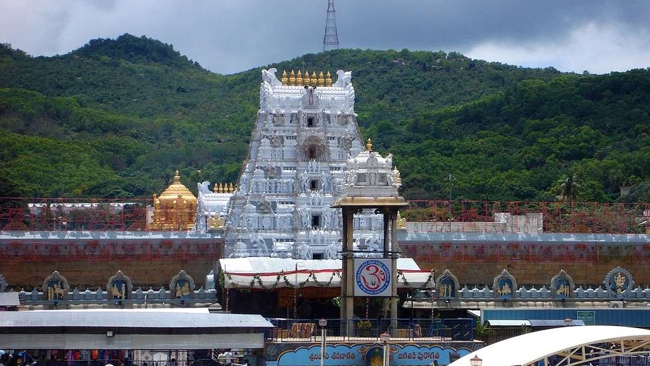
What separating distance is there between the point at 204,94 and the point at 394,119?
35.1 meters

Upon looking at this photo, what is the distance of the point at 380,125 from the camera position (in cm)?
14825

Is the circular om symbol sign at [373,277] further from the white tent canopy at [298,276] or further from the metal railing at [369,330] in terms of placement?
the white tent canopy at [298,276]

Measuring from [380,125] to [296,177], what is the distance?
75.5m

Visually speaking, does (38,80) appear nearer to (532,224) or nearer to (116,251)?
(532,224)

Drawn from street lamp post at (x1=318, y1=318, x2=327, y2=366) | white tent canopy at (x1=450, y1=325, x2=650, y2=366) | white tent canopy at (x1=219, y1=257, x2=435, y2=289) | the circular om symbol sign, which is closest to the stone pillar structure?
the circular om symbol sign

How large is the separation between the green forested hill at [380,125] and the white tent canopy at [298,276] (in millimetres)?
45888

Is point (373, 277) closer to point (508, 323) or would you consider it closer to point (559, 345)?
point (508, 323)

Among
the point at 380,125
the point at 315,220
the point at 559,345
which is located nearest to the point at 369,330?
the point at 559,345

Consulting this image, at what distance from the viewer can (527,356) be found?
37344 millimetres

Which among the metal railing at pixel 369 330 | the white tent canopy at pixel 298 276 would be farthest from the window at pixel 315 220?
the metal railing at pixel 369 330

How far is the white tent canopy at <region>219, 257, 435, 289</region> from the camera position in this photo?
58156 mm

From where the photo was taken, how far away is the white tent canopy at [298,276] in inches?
2290

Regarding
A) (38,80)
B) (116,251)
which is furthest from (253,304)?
(38,80)

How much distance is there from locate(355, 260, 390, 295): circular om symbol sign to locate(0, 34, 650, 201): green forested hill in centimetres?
5696
